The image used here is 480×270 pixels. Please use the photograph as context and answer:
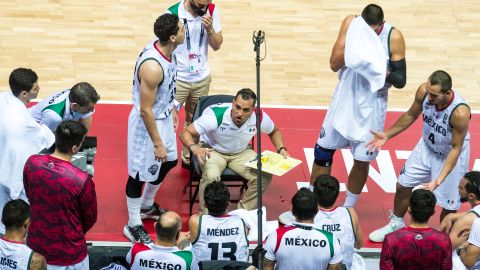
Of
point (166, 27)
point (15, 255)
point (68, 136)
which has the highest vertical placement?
point (166, 27)

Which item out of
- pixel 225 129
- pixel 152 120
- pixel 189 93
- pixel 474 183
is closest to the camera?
pixel 474 183

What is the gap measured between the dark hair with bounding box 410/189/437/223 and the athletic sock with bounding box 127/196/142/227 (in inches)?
121

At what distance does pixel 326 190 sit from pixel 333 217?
0.73 feet

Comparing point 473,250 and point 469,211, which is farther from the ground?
point 469,211

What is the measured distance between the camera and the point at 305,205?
7297 millimetres

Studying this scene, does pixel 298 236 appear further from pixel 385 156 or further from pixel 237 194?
pixel 385 156

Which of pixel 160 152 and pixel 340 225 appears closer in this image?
pixel 340 225

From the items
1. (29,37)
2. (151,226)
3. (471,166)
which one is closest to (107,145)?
(151,226)

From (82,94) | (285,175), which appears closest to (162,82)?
(82,94)

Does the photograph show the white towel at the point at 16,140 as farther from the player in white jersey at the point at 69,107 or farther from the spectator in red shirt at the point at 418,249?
the spectator in red shirt at the point at 418,249

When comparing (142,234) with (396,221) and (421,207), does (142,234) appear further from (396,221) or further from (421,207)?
(421,207)

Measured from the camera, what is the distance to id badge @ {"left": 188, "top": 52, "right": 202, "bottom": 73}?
10.4 metres

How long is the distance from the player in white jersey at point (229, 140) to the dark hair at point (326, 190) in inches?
80.5

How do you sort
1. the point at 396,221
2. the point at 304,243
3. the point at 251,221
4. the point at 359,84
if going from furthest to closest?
the point at 396,221, the point at 359,84, the point at 251,221, the point at 304,243
